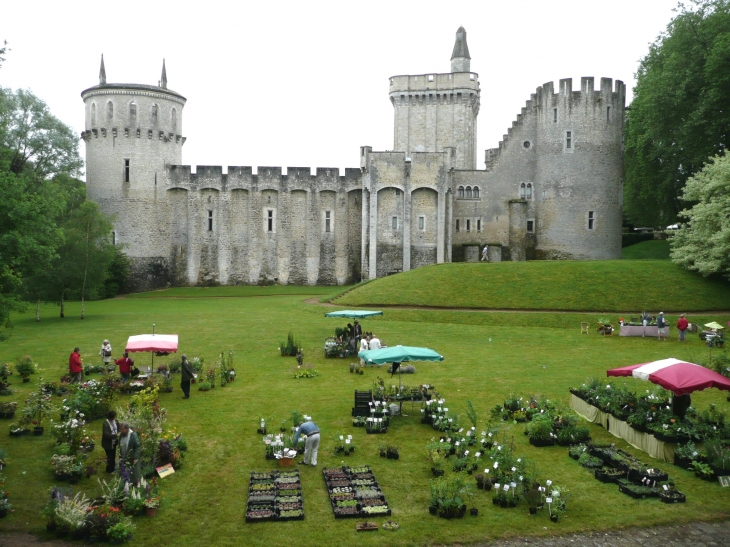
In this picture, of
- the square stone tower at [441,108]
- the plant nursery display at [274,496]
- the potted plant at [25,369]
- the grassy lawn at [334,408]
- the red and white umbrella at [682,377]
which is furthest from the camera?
the square stone tower at [441,108]

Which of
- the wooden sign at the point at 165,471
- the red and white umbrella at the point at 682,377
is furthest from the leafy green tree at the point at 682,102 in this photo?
the wooden sign at the point at 165,471

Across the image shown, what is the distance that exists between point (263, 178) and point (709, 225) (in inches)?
1475

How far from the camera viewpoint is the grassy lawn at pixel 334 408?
12484 millimetres

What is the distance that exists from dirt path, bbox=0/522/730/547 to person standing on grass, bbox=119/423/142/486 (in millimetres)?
2119

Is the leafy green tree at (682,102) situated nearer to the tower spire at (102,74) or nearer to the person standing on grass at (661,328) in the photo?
the person standing on grass at (661,328)

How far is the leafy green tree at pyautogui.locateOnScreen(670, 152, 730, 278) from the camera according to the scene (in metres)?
38.8

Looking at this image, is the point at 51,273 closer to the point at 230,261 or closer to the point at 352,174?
the point at 230,261

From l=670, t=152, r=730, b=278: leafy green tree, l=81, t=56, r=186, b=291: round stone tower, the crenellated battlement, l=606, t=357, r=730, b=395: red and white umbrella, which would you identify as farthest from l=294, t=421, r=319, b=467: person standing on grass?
the crenellated battlement

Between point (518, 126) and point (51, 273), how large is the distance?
40.8m

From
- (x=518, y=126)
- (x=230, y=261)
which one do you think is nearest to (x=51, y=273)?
(x=230, y=261)

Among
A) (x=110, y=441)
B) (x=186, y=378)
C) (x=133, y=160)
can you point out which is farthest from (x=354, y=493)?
(x=133, y=160)

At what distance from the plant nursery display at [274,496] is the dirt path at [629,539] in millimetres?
3454

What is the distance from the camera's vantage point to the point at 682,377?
16031mm

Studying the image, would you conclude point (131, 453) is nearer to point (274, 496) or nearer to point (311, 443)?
point (274, 496)
